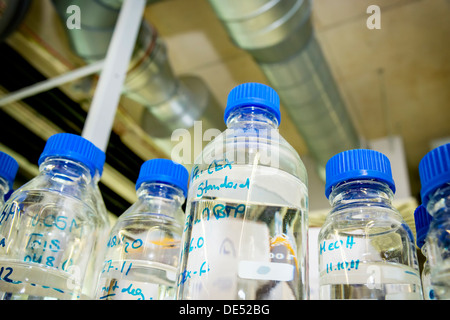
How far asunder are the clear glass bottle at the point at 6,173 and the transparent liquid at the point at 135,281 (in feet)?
0.81

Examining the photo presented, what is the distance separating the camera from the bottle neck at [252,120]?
571mm

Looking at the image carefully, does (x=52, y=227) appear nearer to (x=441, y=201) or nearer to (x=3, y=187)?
(x=3, y=187)

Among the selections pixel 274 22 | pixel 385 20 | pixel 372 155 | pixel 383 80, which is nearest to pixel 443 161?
pixel 372 155

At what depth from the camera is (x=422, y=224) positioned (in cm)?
51

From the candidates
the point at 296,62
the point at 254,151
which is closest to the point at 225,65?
the point at 296,62

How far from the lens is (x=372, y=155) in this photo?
50cm

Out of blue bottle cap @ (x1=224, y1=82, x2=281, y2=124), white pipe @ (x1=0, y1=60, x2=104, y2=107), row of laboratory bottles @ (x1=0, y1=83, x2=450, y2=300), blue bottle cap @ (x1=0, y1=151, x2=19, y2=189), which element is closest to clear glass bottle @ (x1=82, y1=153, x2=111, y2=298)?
row of laboratory bottles @ (x1=0, y1=83, x2=450, y2=300)

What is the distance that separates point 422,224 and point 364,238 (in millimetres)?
84

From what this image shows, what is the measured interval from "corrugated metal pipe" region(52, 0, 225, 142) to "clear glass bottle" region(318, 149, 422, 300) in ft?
4.90

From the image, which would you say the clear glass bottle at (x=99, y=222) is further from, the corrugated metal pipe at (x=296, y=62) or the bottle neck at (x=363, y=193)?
the corrugated metal pipe at (x=296, y=62)

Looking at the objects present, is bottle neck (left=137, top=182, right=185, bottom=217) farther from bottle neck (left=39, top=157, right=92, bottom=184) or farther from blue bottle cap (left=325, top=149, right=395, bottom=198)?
blue bottle cap (left=325, top=149, right=395, bottom=198)

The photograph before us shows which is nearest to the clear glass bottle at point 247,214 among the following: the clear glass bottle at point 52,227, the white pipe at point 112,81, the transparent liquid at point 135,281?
the transparent liquid at point 135,281
